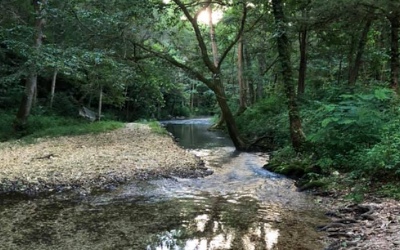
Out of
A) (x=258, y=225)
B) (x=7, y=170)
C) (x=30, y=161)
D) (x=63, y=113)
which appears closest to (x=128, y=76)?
(x=30, y=161)

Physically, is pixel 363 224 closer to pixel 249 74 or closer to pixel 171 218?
pixel 171 218

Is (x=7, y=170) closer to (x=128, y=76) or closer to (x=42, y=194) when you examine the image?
(x=42, y=194)

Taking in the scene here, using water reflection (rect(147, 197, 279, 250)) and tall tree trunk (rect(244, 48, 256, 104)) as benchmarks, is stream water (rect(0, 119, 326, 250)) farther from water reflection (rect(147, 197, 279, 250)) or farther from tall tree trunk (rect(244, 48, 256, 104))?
tall tree trunk (rect(244, 48, 256, 104))

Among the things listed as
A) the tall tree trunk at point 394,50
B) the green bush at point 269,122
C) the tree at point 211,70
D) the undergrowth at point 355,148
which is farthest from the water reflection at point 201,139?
the tall tree trunk at point 394,50

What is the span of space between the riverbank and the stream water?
0.72 meters

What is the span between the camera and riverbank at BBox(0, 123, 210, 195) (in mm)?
8039

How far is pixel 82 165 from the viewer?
9.63m

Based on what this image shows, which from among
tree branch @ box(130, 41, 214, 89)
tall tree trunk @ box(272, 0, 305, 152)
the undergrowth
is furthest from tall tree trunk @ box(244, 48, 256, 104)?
tall tree trunk @ box(272, 0, 305, 152)

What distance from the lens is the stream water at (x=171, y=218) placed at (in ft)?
16.2

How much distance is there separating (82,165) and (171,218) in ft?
15.3

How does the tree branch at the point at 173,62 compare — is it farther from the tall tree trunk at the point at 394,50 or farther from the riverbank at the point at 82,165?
the tall tree trunk at the point at 394,50

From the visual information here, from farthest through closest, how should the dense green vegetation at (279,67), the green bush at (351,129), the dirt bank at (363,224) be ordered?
the dense green vegetation at (279,67) < the green bush at (351,129) < the dirt bank at (363,224)

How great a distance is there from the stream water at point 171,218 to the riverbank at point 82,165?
0.72 m

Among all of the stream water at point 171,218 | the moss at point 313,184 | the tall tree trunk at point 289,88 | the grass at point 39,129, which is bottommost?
the stream water at point 171,218
